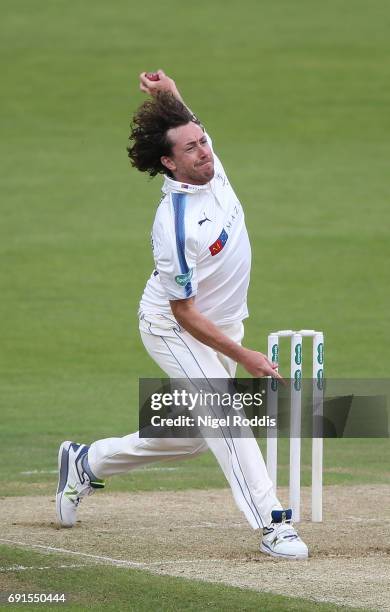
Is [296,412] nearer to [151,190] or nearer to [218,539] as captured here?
[218,539]

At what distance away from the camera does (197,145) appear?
21.1ft

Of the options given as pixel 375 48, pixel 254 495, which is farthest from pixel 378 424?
pixel 375 48

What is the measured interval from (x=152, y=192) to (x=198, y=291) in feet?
57.5

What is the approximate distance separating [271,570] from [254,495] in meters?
0.45

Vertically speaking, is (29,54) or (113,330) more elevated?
(29,54)

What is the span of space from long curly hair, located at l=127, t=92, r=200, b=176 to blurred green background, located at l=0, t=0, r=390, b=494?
285 centimetres

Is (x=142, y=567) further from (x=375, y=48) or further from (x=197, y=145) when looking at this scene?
(x=375, y=48)

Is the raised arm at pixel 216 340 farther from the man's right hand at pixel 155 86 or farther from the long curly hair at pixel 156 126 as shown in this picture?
the man's right hand at pixel 155 86

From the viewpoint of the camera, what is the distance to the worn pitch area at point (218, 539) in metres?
5.69

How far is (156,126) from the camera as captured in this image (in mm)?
6477

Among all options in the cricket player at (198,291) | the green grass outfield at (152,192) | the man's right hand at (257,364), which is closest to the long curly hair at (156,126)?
the cricket player at (198,291)

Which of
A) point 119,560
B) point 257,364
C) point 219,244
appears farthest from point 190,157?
point 119,560

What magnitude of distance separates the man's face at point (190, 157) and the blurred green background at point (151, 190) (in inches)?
116

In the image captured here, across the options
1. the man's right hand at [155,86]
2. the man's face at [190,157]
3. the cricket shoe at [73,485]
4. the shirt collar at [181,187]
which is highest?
the man's right hand at [155,86]
